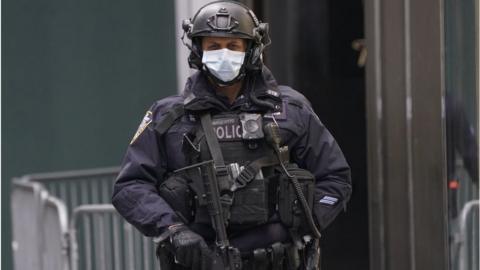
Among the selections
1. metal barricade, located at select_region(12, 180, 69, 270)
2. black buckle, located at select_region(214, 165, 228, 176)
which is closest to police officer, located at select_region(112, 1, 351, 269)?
black buckle, located at select_region(214, 165, 228, 176)

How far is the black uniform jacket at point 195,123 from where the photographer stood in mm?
4078

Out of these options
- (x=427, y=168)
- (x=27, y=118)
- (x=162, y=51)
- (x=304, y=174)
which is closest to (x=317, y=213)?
(x=304, y=174)

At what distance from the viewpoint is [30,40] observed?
283 inches

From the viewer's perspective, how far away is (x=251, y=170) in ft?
13.3

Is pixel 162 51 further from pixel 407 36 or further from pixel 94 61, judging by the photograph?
pixel 407 36

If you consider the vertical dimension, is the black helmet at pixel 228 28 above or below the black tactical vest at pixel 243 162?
above

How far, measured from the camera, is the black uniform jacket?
4078 mm

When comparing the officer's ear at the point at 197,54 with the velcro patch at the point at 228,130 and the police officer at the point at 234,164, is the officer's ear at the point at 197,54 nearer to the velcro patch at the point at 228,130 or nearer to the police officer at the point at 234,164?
the police officer at the point at 234,164

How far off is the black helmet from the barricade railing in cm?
221

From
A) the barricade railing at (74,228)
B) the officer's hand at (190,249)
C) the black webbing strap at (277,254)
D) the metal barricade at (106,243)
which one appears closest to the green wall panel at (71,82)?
the barricade railing at (74,228)

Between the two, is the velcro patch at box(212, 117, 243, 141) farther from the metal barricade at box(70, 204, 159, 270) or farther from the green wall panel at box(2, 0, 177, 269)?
the green wall panel at box(2, 0, 177, 269)

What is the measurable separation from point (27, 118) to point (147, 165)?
10.8ft

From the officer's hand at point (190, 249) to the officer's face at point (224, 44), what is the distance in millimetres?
682

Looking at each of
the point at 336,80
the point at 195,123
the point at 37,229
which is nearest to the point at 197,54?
the point at 195,123
